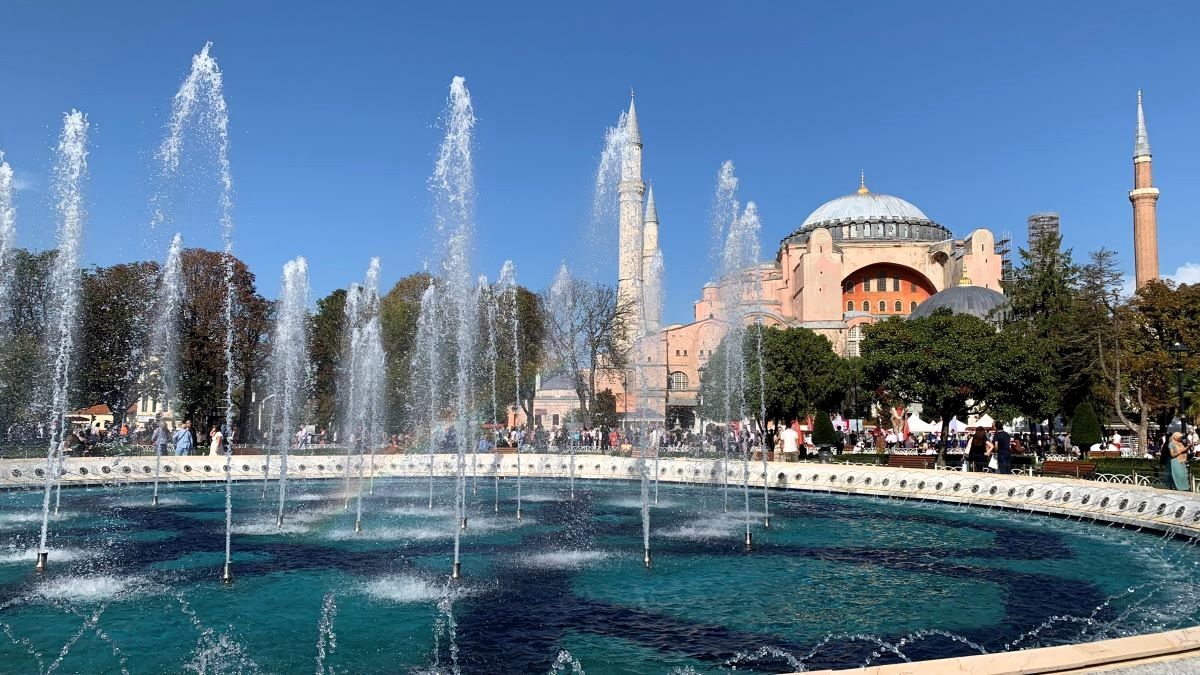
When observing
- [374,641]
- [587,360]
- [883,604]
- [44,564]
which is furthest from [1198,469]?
[587,360]

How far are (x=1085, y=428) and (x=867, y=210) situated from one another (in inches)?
1487

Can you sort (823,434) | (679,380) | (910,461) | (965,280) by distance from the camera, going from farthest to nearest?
1. (679,380)
2. (965,280)
3. (823,434)
4. (910,461)

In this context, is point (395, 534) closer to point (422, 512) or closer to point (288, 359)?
point (422, 512)

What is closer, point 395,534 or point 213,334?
point 395,534

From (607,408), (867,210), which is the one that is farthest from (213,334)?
(867,210)

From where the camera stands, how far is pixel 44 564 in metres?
7.68

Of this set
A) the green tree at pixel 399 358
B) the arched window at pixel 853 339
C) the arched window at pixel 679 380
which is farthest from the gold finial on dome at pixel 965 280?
the green tree at pixel 399 358

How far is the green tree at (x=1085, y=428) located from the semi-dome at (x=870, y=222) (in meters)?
31.9

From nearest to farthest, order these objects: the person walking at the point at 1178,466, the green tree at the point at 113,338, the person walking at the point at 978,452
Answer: the person walking at the point at 1178,466, the person walking at the point at 978,452, the green tree at the point at 113,338

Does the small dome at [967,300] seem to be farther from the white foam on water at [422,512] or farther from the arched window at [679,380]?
the white foam on water at [422,512]

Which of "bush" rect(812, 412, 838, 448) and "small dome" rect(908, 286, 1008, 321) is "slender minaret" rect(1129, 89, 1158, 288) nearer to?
"small dome" rect(908, 286, 1008, 321)

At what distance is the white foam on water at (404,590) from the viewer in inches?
259

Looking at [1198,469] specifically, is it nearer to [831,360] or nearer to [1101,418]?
[1101,418]

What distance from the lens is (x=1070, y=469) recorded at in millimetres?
14773
